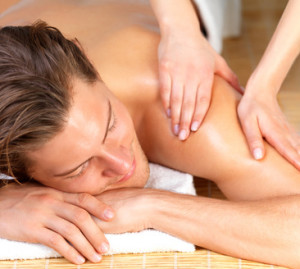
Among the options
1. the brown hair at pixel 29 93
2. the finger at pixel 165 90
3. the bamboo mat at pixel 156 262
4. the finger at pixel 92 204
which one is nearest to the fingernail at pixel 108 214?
the finger at pixel 92 204

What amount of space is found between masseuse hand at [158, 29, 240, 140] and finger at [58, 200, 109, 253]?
14.0 inches

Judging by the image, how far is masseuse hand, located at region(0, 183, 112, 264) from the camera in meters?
1.43

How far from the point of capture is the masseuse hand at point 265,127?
1.53 metres

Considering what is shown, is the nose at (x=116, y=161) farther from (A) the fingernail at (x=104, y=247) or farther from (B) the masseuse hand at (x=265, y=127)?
(B) the masseuse hand at (x=265, y=127)

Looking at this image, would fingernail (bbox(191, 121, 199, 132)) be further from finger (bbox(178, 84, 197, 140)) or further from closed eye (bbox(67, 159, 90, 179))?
closed eye (bbox(67, 159, 90, 179))

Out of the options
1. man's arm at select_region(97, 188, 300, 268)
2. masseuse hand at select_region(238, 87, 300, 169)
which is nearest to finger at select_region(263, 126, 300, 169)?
masseuse hand at select_region(238, 87, 300, 169)

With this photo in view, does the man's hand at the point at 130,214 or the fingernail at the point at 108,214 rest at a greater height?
the fingernail at the point at 108,214

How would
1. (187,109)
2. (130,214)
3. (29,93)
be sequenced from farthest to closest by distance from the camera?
(187,109) → (130,214) → (29,93)

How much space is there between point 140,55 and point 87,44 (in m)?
0.18

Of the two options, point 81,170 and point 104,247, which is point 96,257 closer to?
point 104,247

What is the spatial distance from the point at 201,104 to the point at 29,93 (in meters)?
0.48

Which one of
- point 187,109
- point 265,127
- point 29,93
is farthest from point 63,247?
point 265,127

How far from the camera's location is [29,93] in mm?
1363

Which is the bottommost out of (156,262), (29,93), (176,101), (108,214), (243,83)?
(243,83)
